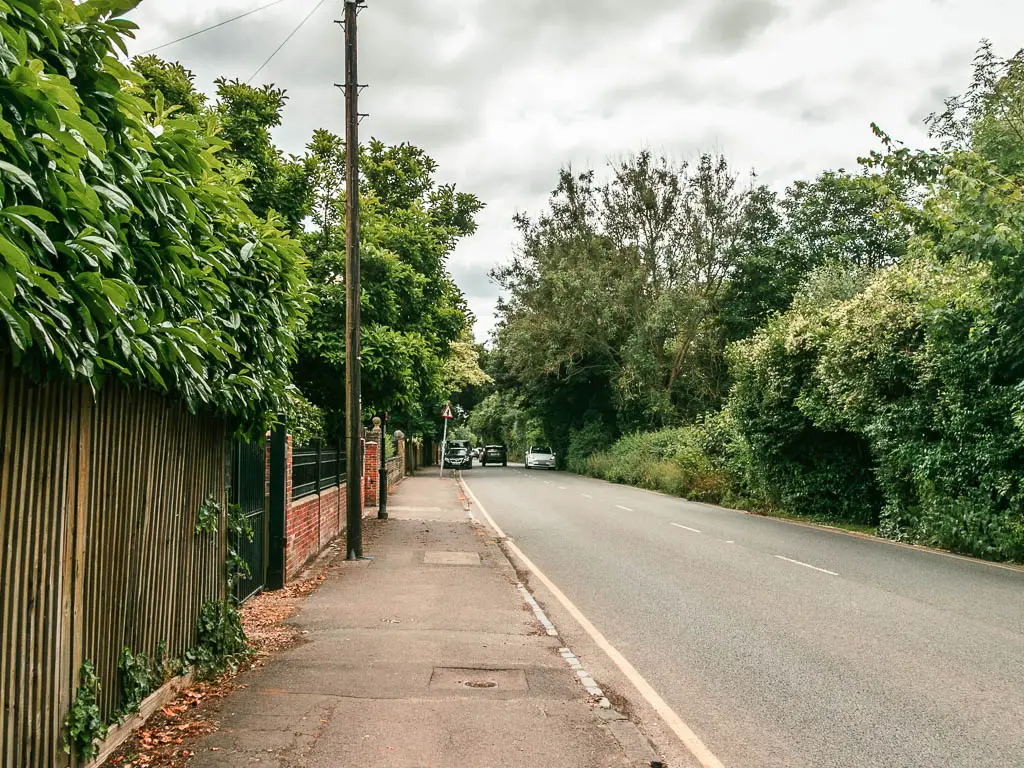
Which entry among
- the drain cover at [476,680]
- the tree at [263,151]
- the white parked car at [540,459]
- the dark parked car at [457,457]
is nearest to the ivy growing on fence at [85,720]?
the drain cover at [476,680]

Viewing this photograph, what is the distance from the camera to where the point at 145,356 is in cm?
435

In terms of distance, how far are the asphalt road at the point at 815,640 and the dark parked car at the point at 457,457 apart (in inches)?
1685

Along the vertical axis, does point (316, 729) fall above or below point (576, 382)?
below

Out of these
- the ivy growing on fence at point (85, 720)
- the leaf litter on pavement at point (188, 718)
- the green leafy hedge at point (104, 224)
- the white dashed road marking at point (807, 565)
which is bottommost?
the white dashed road marking at point (807, 565)

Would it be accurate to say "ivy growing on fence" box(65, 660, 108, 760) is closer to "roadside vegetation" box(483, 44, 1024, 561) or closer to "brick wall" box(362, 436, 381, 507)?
"roadside vegetation" box(483, 44, 1024, 561)

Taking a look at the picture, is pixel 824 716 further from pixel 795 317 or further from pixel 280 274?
pixel 795 317

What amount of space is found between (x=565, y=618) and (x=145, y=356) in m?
6.35

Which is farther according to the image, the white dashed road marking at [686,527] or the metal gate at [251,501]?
the white dashed road marking at [686,527]

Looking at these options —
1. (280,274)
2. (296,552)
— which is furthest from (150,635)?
(296,552)

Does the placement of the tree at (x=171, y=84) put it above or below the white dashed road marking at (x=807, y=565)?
above

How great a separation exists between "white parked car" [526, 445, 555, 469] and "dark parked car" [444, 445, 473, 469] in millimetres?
4395

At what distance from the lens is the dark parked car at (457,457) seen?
197 feet

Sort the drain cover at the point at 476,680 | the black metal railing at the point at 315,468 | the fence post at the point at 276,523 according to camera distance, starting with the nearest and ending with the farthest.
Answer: the drain cover at the point at 476,680
the fence post at the point at 276,523
the black metal railing at the point at 315,468

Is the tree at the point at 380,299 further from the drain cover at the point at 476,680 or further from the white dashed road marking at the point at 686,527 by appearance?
the drain cover at the point at 476,680
